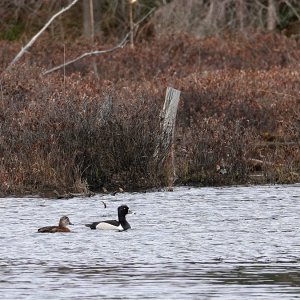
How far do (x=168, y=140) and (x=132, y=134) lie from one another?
1.69ft

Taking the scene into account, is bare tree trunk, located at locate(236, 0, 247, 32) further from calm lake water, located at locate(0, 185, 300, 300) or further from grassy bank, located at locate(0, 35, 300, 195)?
calm lake water, located at locate(0, 185, 300, 300)

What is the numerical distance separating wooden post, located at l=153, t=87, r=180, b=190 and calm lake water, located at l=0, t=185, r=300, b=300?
619mm

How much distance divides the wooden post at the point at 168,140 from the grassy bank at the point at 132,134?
0.31ft

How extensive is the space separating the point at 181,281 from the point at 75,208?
541 centimetres

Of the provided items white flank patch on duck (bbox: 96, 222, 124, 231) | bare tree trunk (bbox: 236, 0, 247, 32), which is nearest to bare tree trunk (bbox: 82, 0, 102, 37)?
bare tree trunk (bbox: 236, 0, 247, 32)

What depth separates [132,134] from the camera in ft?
56.5

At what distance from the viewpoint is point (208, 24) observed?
1282 inches

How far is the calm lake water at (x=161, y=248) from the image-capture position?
9.84m

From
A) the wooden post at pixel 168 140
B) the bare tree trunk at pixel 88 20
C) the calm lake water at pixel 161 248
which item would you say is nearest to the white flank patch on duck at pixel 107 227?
the calm lake water at pixel 161 248

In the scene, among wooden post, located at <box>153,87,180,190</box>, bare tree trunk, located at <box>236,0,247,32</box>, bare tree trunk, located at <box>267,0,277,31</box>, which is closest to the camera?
wooden post, located at <box>153,87,180,190</box>

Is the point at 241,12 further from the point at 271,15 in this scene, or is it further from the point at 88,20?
the point at 88,20

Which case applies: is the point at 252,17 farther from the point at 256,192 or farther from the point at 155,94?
the point at 256,192

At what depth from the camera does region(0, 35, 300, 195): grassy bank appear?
666 inches

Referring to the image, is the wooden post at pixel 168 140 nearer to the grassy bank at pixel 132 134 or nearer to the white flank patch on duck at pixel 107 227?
the grassy bank at pixel 132 134
